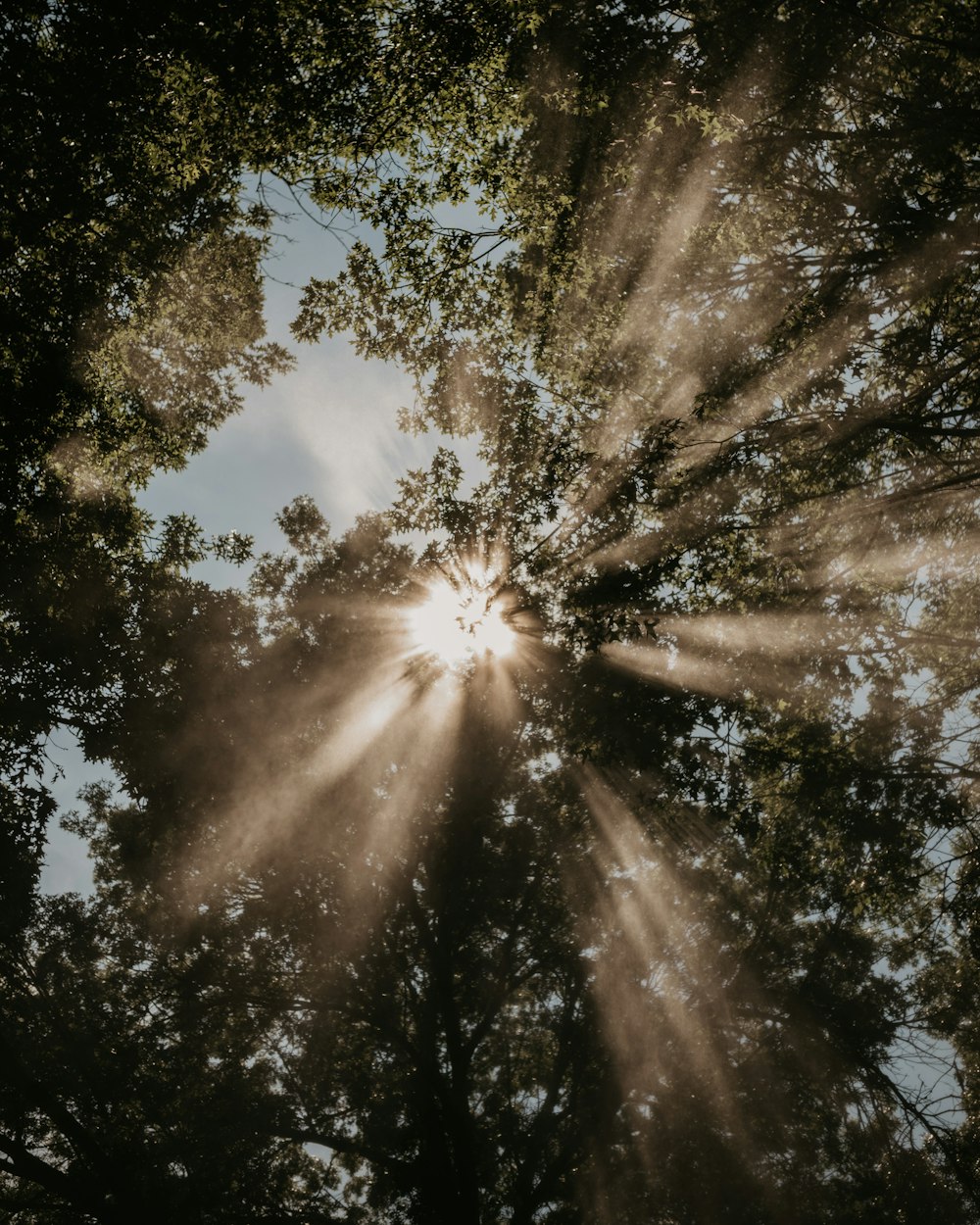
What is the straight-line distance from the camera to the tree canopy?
7.09 metres

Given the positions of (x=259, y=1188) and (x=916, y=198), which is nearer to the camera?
(x=916, y=198)

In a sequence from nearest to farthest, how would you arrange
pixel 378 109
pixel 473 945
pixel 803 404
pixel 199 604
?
pixel 378 109 < pixel 803 404 < pixel 199 604 < pixel 473 945

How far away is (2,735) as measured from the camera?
9.58 meters

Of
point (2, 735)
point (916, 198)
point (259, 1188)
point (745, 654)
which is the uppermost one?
point (2, 735)

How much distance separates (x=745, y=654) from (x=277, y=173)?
8.54 meters

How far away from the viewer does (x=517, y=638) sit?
11.8m

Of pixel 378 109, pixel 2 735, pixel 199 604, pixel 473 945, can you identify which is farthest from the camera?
pixel 473 945

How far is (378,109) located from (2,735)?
9493mm

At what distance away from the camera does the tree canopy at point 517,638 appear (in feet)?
23.3

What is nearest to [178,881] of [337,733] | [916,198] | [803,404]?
[337,733]

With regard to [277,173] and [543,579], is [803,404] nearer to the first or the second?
[543,579]

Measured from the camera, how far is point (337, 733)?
48.7ft

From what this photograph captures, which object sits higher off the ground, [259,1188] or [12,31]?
[12,31]

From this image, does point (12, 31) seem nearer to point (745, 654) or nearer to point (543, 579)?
point (543, 579)
